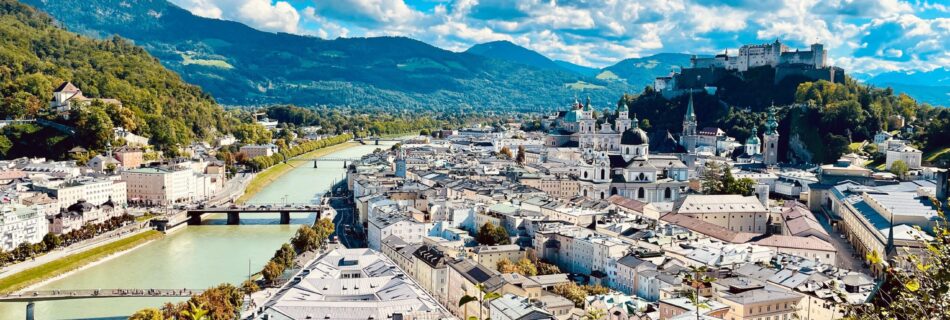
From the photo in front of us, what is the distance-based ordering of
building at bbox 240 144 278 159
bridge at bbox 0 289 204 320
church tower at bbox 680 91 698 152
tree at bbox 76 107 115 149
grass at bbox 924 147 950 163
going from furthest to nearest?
1. building at bbox 240 144 278 159
2. church tower at bbox 680 91 698 152
3. tree at bbox 76 107 115 149
4. grass at bbox 924 147 950 163
5. bridge at bbox 0 289 204 320

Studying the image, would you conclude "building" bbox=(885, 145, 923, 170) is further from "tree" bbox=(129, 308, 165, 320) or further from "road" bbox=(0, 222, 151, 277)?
"tree" bbox=(129, 308, 165, 320)

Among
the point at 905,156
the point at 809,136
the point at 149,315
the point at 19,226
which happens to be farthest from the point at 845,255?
the point at 19,226

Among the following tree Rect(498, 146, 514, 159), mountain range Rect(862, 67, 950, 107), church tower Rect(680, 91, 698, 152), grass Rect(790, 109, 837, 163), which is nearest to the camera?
grass Rect(790, 109, 837, 163)

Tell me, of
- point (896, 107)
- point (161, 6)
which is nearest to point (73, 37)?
point (896, 107)

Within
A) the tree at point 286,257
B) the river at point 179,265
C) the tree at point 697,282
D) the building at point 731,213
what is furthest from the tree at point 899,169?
the tree at point 286,257

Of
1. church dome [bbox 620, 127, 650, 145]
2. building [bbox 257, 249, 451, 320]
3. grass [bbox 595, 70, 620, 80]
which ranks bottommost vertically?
building [bbox 257, 249, 451, 320]

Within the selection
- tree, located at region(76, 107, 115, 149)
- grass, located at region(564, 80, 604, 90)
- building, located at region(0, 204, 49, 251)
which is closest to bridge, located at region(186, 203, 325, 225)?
building, located at region(0, 204, 49, 251)

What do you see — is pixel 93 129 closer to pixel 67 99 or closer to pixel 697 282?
pixel 67 99

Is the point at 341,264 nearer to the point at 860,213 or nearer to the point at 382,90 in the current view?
the point at 860,213
